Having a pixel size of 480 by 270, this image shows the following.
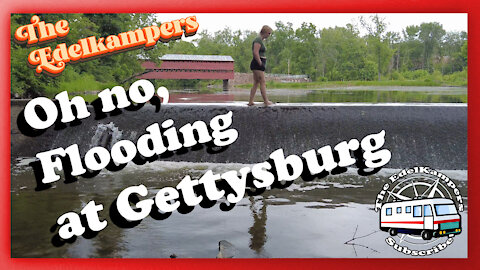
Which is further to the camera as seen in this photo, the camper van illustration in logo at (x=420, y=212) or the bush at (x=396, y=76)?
the bush at (x=396, y=76)

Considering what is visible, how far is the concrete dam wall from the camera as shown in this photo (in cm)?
557

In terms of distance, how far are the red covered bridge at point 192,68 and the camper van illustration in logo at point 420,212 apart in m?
2.49

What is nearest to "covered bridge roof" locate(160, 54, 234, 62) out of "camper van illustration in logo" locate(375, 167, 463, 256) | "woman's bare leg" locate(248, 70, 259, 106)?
"woman's bare leg" locate(248, 70, 259, 106)

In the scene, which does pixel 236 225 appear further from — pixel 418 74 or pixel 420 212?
pixel 418 74

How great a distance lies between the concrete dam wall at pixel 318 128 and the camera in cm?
557

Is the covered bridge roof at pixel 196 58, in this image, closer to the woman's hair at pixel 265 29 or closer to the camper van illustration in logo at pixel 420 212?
the woman's hair at pixel 265 29

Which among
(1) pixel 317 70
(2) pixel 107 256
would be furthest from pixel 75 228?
(1) pixel 317 70

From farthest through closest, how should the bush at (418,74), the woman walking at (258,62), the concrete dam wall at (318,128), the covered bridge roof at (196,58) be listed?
the bush at (418,74) → the concrete dam wall at (318,128) → the covered bridge roof at (196,58) → the woman walking at (258,62)

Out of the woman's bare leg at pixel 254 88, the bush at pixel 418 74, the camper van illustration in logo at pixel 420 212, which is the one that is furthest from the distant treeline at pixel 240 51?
the camper van illustration in logo at pixel 420 212

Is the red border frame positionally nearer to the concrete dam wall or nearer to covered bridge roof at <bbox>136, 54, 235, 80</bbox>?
covered bridge roof at <bbox>136, 54, 235, 80</bbox>

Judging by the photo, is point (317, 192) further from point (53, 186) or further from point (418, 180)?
point (53, 186)

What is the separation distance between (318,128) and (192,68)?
1630 mm

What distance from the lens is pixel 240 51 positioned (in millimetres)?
5805

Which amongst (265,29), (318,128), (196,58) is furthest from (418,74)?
(265,29)
